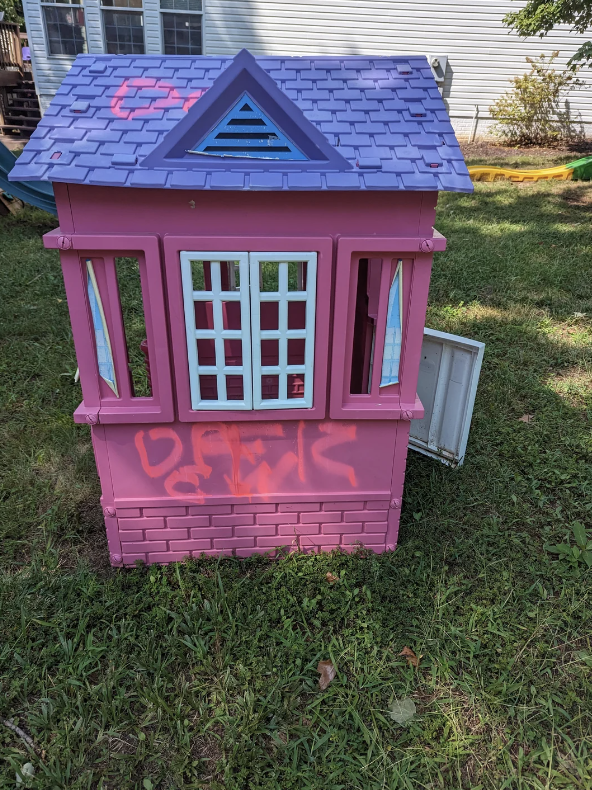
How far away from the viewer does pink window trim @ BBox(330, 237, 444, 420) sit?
228 cm

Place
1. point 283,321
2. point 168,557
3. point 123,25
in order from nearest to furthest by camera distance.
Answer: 1. point 283,321
2. point 168,557
3. point 123,25

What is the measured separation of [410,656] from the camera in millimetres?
2393

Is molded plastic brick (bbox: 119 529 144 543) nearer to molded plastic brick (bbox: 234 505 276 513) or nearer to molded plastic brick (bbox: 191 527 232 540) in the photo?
molded plastic brick (bbox: 191 527 232 540)

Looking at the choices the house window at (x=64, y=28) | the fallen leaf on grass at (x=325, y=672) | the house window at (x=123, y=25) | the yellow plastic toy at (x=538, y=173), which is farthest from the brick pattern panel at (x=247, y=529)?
the house window at (x=64, y=28)

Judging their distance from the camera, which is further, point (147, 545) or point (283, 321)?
point (147, 545)

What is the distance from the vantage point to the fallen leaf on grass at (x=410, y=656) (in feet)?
7.72

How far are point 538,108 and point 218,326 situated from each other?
42.1 ft

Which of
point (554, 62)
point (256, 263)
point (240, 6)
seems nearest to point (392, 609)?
point (256, 263)

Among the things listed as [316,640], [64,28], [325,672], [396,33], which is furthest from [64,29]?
[325,672]

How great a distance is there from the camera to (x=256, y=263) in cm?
227

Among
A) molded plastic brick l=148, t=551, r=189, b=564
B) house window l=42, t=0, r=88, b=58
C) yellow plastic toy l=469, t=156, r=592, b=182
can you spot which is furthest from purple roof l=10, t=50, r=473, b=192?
house window l=42, t=0, r=88, b=58

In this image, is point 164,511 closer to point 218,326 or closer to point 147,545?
point 147,545

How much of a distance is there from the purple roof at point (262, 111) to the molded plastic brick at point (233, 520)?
1.52 meters

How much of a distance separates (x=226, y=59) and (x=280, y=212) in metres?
0.85
